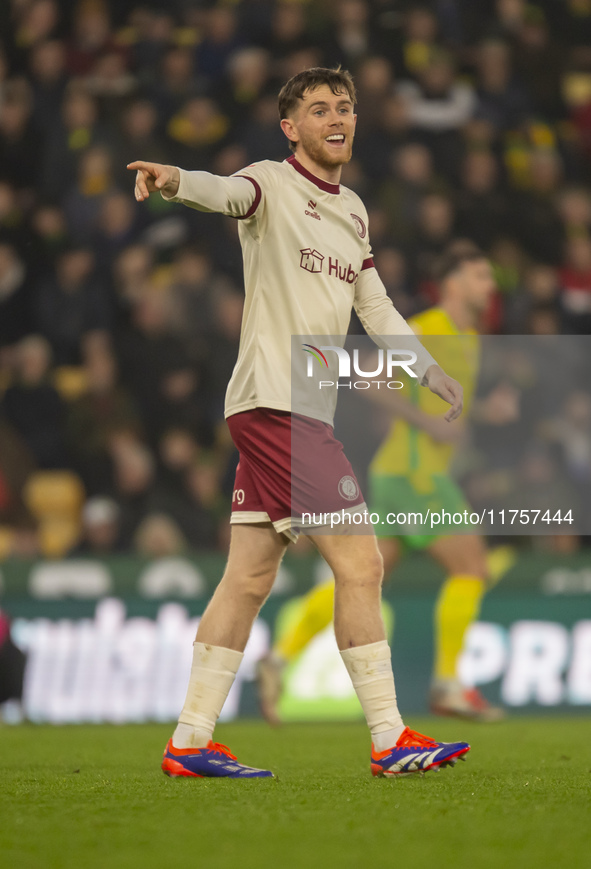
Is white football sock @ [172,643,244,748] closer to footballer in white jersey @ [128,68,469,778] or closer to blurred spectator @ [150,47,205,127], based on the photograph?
footballer in white jersey @ [128,68,469,778]

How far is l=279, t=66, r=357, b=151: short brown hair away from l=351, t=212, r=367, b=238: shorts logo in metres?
0.27

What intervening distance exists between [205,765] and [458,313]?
9.59ft

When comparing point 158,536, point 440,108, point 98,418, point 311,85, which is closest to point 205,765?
point 311,85

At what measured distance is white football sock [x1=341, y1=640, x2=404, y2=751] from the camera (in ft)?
10.6

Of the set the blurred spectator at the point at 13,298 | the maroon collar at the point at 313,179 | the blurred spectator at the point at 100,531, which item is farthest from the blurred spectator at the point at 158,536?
the maroon collar at the point at 313,179

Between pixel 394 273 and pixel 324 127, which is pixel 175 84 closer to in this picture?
pixel 394 273

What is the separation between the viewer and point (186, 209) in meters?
9.06

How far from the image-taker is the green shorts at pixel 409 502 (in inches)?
216

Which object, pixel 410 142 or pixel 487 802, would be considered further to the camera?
pixel 410 142

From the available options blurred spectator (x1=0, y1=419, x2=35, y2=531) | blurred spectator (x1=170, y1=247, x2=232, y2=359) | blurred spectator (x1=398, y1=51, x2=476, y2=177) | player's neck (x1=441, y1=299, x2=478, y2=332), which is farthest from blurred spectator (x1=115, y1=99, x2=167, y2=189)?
player's neck (x1=441, y1=299, x2=478, y2=332)

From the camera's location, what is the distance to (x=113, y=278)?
28.6ft

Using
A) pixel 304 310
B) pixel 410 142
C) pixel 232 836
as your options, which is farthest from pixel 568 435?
pixel 232 836

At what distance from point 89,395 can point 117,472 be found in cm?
61

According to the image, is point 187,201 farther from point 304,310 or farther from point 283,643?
point 283,643
